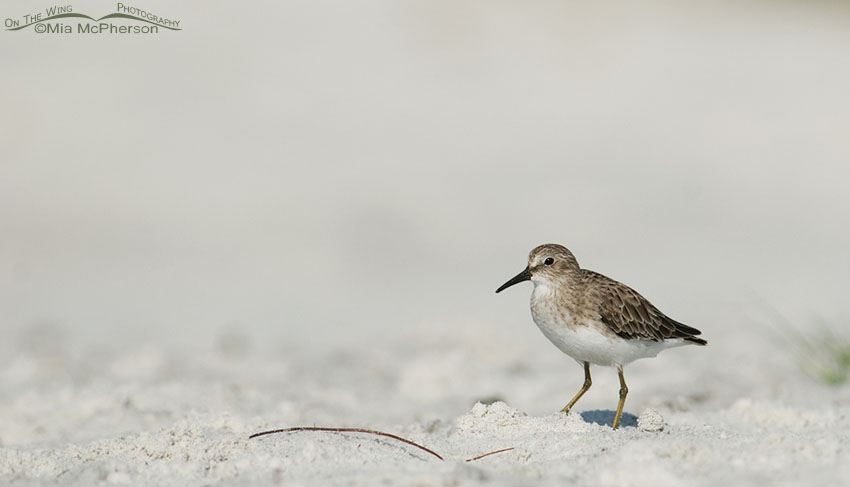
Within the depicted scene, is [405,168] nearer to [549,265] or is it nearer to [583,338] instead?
[549,265]

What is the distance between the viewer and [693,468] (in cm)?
430

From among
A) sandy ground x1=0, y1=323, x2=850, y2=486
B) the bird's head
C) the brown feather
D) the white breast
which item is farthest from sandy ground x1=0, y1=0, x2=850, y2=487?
the bird's head

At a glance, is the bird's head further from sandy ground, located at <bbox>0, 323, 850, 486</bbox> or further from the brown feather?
sandy ground, located at <bbox>0, 323, 850, 486</bbox>

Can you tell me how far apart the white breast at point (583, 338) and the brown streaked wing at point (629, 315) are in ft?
0.19

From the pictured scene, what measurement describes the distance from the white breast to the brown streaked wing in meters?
0.06

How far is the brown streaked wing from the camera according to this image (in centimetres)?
591

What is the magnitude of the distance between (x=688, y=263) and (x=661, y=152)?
13.6 feet

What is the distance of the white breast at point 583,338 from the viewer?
19.1 ft

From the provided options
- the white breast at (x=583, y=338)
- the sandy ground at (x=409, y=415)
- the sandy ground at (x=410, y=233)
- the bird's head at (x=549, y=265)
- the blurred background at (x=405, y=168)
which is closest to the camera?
the sandy ground at (x=409, y=415)

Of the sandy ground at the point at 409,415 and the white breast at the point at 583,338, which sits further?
the white breast at the point at 583,338

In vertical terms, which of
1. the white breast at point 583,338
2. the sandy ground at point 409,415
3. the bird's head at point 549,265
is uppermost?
the bird's head at point 549,265

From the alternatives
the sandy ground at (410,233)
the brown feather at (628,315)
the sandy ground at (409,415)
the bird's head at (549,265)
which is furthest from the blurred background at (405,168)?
the bird's head at (549,265)

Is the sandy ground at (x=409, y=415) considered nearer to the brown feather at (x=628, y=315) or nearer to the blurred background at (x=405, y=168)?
the brown feather at (x=628, y=315)

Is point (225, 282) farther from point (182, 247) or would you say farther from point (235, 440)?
point (235, 440)
